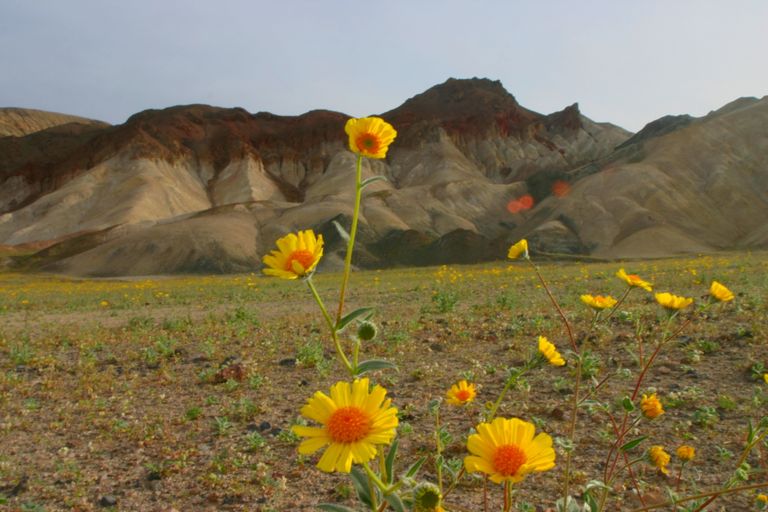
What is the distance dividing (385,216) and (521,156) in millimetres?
48742

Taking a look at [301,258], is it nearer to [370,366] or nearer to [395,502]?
[370,366]

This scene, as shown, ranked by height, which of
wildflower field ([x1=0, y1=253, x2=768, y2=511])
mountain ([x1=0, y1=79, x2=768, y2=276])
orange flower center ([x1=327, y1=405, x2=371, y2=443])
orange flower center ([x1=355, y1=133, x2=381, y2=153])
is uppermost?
mountain ([x1=0, y1=79, x2=768, y2=276])

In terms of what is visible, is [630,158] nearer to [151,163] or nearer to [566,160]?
[566,160]

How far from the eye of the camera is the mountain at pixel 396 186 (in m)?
60.1

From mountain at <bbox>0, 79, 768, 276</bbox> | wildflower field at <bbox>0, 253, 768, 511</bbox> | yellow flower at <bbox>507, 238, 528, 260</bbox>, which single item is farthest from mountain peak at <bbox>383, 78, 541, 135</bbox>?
yellow flower at <bbox>507, 238, 528, 260</bbox>

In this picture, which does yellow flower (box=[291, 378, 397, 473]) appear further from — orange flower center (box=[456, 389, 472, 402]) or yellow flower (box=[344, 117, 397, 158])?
orange flower center (box=[456, 389, 472, 402])

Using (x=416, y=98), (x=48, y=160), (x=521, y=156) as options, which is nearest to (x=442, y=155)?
(x=521, y=156)

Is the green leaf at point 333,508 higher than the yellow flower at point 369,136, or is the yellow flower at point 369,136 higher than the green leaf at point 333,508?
the yellow flower at point 369,136

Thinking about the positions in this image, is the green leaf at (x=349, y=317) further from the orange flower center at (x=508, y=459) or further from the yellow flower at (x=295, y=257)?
the orange flower center at (x=508, y=459)

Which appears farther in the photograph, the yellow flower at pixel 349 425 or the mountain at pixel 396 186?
the mountain at pixel 396 186

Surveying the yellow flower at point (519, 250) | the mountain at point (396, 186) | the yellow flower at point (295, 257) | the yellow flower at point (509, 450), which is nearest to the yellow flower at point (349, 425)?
the yellow flower at point (509, 450)

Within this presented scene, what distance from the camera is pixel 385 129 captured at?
216 centimetres

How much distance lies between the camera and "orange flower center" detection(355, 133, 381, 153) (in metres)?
2.08

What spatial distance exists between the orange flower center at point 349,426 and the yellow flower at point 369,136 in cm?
96
